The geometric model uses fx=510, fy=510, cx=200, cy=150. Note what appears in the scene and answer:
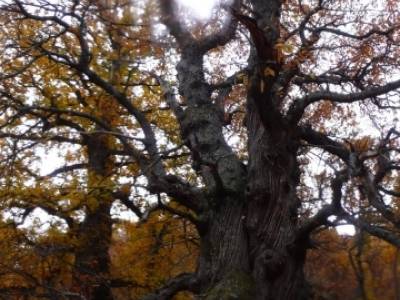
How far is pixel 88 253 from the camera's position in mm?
10594

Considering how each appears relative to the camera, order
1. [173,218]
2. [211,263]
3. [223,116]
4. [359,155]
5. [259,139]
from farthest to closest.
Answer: [173,218]
[223,116]
[259,139]
[211,263]
[359,155]

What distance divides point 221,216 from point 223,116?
1.90 m

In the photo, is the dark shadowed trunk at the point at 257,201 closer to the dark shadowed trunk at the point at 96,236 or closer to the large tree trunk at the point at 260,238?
the large tree trunk at the point at 260,238

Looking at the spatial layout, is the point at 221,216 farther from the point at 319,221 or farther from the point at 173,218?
the point at 173,218

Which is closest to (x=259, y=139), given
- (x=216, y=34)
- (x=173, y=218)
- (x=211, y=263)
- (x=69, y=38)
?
(x=211, y=263)

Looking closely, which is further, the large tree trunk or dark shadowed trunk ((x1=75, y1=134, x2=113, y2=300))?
dark shadowed trunk ((x1=75, y1=134, x2=113, y2=300))

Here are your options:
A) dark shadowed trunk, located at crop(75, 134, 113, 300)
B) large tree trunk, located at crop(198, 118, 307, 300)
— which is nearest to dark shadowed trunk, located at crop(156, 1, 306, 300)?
large tree trunk, located at crop(198, 118, 307, 300)

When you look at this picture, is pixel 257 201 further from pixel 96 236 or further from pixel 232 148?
pixel 96 236

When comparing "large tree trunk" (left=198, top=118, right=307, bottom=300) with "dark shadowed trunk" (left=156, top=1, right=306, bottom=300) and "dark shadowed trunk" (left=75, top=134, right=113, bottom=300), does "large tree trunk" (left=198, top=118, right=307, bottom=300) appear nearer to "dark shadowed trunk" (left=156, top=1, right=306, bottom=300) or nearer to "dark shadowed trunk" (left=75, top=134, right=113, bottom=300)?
"dark shadowed trunk" (left=156, top=1, right=306, bottom=300)

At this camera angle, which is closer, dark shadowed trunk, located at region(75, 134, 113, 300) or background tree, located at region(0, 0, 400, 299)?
background tree, located at region(0, 0, 400, 299)

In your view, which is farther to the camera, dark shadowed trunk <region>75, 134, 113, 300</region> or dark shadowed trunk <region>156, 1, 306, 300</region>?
dark shadowed trunk <region>75, 134, 113, 300</region>

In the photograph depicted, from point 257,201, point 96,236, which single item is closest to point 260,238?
point 257,201

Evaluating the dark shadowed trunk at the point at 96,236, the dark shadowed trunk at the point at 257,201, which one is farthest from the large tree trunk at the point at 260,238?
the dark shadowed trunk at the point at 96,236

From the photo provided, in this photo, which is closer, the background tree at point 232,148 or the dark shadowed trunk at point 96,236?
the background tree at point 232,148
